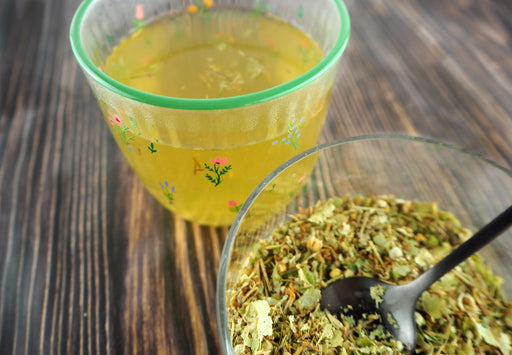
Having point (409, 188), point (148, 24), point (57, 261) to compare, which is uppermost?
point (148, 24)

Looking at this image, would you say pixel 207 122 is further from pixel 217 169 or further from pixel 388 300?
pixel 388 300

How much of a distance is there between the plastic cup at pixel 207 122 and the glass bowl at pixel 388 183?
34 mm

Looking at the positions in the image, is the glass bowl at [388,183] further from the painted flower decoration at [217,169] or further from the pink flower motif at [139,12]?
the pink flower motif at [139,12]

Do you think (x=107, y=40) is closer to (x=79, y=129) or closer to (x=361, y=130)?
(x=79, y=129)

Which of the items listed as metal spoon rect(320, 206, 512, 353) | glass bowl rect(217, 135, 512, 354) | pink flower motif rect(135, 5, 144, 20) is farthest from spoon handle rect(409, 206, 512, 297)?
pink flower motif rect(135, 5, 144, 20)

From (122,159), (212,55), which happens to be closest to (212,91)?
(212,55)

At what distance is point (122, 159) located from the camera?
71 centimetres

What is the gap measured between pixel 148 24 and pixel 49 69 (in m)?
0.41

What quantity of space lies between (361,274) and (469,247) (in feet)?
0.44

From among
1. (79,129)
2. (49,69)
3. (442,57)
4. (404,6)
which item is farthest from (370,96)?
(49,69)

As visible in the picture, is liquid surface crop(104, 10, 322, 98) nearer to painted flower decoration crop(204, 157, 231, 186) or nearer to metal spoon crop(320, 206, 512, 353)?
painted flower decoration crop(204, 157, 231, 186)

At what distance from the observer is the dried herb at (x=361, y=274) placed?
16.7 inches

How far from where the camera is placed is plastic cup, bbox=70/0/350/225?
378 millimetres

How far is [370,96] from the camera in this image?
31.8 inches
